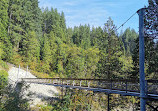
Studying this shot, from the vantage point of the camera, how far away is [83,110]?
18.5 m

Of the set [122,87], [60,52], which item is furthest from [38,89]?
[122,87]

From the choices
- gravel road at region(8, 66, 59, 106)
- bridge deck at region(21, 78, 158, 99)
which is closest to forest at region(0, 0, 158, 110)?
gravel road at region(8, 66, 59, 106)

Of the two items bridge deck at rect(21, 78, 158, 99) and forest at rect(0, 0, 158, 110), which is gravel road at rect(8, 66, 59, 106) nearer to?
forest at rect(0, 0, 158, 110)

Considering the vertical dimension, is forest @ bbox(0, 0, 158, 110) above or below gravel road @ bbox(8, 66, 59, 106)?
above

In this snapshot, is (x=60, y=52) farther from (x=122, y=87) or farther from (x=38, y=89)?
(x=122, y=87)

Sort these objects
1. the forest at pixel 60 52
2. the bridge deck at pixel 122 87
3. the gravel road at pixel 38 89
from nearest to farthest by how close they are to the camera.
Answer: the bridge deck at pixel 122 87 → the forest at pixel 60 52 → the gravel road at pixel 38 89

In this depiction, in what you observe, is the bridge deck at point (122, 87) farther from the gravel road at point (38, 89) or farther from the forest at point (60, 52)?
the gravel road at point (38, 89)

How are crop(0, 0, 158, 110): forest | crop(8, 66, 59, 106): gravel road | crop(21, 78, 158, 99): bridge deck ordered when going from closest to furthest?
1. crop(21, 78, 158, 99): bridge deck
2. crop(0, 0, 158, 110): forest
3. crop(8, 66, 59, 106): gravel road

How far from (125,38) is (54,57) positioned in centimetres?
5409

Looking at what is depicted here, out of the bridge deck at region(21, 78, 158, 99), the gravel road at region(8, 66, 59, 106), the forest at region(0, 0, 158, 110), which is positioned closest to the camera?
the bridge deck at region(21, 78, 158, 99)

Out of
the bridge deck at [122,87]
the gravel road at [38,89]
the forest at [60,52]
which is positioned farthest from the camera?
the gravel road at [38,89]

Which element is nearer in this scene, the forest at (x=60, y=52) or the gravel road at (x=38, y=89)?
the forest at (x=60, y=52)

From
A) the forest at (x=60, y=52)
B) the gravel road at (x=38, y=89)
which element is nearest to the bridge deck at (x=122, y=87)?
the forest at (x=60, y=52)

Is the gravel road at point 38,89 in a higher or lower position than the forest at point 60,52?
lower
